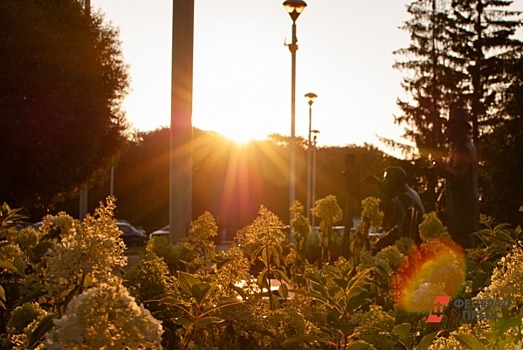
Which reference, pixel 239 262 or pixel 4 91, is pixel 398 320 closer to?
pixel 239 262

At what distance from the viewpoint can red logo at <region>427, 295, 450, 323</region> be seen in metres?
4.03

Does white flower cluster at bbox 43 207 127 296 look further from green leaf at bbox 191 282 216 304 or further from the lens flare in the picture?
the lens flare

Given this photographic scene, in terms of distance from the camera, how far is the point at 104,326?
1.90m

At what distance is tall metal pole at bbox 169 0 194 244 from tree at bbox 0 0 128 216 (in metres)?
20.4

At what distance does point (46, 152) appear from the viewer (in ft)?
95.0

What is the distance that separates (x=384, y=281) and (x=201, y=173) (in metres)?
67.9

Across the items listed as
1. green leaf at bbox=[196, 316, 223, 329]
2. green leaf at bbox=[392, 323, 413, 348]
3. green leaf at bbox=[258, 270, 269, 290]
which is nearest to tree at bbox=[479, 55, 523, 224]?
green leaf at bbox=[258, 270, 269, 290]

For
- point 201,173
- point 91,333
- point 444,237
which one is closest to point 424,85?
point 201,173

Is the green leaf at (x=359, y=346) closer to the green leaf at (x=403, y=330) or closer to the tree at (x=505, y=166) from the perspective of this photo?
the green leaf at (x=403, y=330)

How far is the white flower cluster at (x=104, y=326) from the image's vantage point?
1890 mm

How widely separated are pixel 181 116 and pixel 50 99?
22.8 metres

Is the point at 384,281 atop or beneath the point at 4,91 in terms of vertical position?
beneath

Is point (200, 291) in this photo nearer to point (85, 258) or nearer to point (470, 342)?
point (85, 258)

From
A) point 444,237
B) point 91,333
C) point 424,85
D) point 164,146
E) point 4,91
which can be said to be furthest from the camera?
point 164,146
